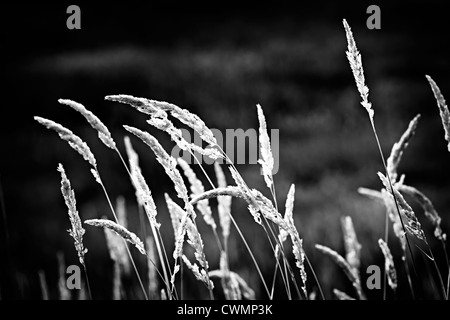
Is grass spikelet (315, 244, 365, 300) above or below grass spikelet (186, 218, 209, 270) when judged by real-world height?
below

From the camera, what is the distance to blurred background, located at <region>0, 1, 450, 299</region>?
2.80 m

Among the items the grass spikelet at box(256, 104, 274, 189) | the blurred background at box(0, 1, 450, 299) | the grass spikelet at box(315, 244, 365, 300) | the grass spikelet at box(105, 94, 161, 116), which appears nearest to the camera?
the grass spikelet at box(105, 94, 161, 116)

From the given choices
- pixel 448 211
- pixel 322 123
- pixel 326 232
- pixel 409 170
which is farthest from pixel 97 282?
pixel 322 123

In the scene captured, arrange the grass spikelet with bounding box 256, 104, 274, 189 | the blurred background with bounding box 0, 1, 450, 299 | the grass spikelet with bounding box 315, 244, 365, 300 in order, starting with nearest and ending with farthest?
the grass spikelet with bounding box 256, 104, 274, 189 < the grass spikelet with bounding box 315, 244, 365, 300 < the blurred background with bounding box 0, 1, 450, 299

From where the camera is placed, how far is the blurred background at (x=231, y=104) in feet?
9.20

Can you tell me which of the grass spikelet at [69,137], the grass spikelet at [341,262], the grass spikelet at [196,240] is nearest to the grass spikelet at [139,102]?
the grass spikelet at [69,137]

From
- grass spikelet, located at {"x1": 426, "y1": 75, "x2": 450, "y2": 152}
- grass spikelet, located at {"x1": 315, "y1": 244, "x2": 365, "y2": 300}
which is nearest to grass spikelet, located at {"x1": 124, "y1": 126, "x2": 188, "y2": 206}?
grass spikelet, located at {"x1": 315, "y1": 244, "x2": 365, "y2": 300}

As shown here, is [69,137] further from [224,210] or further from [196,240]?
[224,210]

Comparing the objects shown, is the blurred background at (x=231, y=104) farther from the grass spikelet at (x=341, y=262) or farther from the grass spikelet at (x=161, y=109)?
the grass spikelet at (x=161, y=109)

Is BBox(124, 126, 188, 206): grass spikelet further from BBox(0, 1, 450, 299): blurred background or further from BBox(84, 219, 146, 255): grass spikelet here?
BBox(0, 1, 450, 299): blurred background

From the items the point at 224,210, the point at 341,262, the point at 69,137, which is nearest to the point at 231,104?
the point at 224,210

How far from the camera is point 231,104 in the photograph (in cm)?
458

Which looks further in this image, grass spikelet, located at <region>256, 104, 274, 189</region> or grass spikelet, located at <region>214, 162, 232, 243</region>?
grass spikelet, located at <region>214, 162, 232, 243</region>

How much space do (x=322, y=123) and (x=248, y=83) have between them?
3.07ft
